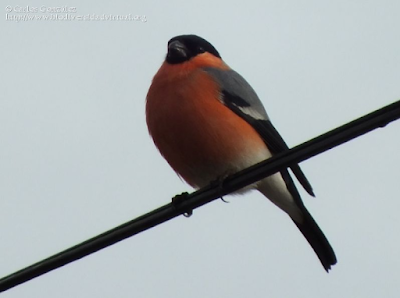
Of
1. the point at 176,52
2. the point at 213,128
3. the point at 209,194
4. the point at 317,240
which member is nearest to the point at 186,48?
the point at 176,52

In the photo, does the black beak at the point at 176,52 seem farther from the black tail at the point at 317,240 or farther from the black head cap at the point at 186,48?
the black tail at the point at 317,240

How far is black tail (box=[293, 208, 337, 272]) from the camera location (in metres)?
6.38

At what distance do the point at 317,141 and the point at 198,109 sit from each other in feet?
6.65

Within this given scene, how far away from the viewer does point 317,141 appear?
146 inches

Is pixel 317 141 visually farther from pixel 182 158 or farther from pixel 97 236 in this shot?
pixel 182 158

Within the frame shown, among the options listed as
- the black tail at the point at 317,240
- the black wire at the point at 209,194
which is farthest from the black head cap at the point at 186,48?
the black wire at the point at 209,194

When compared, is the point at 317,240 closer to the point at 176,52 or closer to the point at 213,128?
the point at 213,128

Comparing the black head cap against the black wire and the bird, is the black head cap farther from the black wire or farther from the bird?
the black wire

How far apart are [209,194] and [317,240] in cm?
221

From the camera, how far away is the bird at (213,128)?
560 centimetres

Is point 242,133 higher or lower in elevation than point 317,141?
higher

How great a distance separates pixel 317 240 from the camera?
6445mm

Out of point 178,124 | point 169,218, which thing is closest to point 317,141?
point 169,218

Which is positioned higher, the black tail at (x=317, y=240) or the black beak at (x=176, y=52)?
the black beak at (x=176, y=52)
